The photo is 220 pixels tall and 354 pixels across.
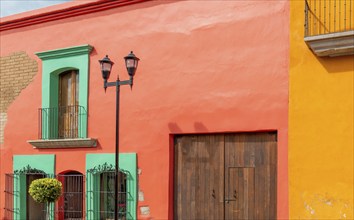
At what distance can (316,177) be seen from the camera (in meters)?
7.55

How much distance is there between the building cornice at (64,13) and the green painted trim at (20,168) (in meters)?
3.07

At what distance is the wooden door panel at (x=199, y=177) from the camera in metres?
8.55

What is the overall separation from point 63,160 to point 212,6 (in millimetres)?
4550

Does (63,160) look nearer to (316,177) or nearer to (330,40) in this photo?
(316,177)

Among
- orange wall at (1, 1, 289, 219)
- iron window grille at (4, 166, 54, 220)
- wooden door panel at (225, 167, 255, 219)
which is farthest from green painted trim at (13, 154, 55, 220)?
wooden door panel at (225, 167, 255, 219)

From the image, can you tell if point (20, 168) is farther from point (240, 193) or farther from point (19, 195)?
point (240, 193)

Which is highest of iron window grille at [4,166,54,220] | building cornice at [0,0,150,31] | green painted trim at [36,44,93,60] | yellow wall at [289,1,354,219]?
building cornice at [0,0,150,31]

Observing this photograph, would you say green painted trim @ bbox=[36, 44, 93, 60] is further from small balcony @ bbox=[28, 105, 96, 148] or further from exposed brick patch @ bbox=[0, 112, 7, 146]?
exposed brick patch @ bbox=[0, 112, 7, 146]

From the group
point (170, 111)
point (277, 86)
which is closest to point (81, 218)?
point (170, 111)

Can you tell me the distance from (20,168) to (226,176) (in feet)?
16.4

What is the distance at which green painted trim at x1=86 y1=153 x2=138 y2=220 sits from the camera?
9297mm

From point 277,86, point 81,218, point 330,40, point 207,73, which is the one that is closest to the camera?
point 330,40

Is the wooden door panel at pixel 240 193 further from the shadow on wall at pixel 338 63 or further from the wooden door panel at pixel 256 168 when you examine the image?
the shadow on wall at pixel 338 63

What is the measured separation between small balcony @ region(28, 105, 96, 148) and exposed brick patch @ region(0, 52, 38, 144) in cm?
92
